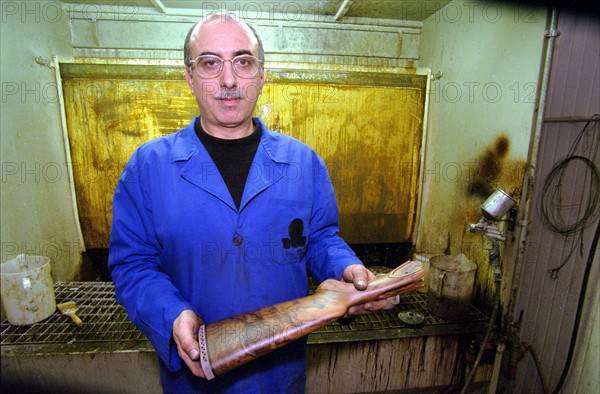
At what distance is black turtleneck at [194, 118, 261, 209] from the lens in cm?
139

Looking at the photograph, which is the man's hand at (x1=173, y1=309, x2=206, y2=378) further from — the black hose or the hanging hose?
the black hose

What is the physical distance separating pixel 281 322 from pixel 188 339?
344 mm

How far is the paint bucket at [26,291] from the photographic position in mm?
2041

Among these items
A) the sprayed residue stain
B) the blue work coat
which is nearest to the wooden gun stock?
the blue work coat

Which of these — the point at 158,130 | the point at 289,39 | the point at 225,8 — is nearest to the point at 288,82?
the point at 289,39

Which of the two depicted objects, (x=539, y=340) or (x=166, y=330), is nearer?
(x=166, y=330)

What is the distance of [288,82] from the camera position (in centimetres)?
304

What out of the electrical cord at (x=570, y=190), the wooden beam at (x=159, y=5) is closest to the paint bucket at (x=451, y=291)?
the electrical cord at (x=570, y=190)

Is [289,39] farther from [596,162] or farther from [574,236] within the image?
[574,236]

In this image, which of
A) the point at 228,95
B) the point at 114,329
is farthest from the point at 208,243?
the point at 114,329

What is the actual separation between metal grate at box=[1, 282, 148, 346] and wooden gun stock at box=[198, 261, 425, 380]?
1.26m

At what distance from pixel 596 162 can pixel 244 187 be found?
2.03m

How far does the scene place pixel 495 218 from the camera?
6.60 feet

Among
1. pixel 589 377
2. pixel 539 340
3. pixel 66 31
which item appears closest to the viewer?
pixel 589 377
